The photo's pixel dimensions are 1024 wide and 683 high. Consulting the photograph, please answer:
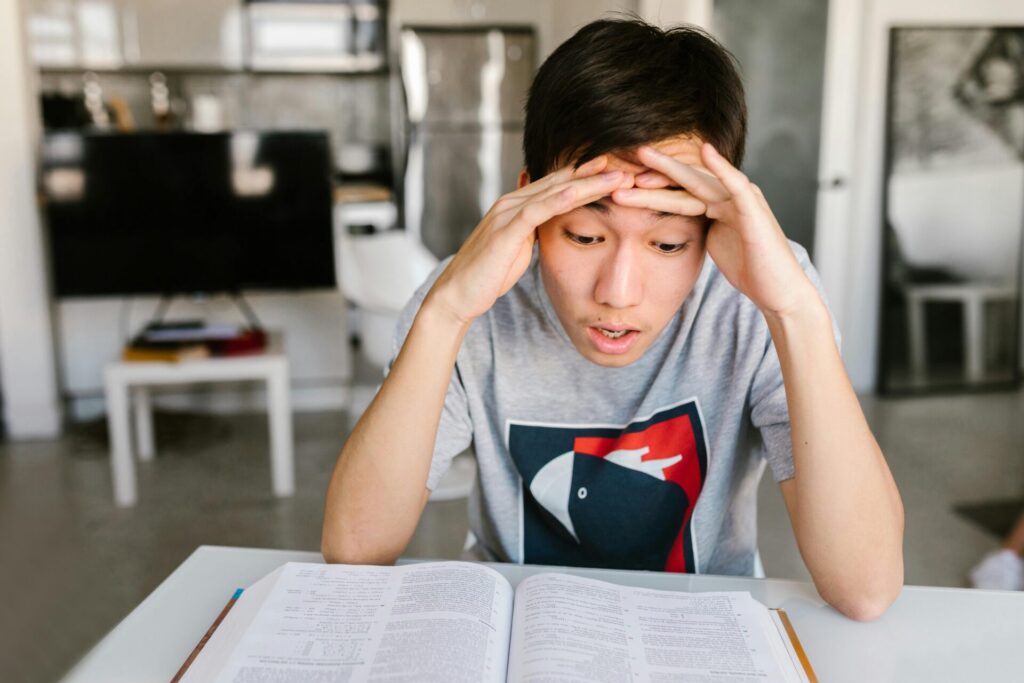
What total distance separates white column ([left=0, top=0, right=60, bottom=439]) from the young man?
9.23ft

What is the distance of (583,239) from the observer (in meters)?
0.88

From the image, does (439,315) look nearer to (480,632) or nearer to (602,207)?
(602,207)

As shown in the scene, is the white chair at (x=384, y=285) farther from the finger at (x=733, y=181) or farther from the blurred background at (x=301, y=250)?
the finger at (x=733, y=181)

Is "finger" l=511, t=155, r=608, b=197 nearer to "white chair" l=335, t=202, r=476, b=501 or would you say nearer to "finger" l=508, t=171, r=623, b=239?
"finger" l=508, t=171, r=623, b=239

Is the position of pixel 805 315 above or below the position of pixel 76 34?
below

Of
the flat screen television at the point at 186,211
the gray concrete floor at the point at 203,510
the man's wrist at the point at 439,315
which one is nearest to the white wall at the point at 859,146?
the gray concrete floor at the point at 203,510

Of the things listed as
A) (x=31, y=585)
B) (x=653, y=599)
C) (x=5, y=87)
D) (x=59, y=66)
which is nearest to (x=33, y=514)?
(x=31, y=585)

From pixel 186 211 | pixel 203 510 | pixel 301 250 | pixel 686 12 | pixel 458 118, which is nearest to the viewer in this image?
pixel 203 510

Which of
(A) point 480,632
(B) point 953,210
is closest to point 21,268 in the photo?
(A) point 480,632

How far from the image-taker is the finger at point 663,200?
81cm

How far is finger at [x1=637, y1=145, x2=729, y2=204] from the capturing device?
32.2 inches

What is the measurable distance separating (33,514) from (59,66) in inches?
118

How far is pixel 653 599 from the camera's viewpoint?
29.7 inches

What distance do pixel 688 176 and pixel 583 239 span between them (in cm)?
12
